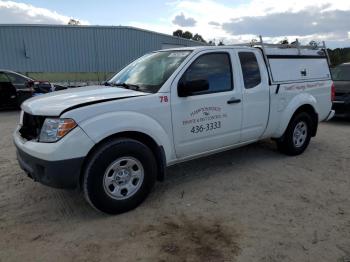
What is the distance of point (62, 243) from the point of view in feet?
10.6

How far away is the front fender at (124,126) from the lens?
3461mm

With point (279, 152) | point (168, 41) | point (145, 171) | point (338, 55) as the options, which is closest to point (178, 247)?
point (145, 171)

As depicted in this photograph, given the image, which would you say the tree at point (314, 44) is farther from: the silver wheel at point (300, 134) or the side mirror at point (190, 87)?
the side mirror at point (190, 87)

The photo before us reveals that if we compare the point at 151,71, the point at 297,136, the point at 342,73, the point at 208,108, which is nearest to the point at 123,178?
the point at 208,108

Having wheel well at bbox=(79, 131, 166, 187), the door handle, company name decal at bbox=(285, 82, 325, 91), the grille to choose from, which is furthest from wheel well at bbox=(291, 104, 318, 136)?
the grille

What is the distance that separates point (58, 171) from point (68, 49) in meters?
19.5

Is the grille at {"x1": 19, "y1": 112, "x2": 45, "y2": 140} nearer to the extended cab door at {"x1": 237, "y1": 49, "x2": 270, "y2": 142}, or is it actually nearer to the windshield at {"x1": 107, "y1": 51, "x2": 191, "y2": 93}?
the windshield at {"x1": 107, "y1": 51, "x2": 191, "y2": 93}

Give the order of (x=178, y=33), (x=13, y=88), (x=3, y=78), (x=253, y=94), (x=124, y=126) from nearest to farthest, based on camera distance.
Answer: (x=124, y=126) < (x=253, y=94) < (x=3, y=78) < (x=13, y=88) < (x=178, y=33)

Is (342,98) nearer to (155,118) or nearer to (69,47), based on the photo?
(155,118)

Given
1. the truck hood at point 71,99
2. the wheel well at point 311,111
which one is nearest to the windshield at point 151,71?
the truck hood at point 71,99

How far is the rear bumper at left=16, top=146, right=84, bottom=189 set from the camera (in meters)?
3.35

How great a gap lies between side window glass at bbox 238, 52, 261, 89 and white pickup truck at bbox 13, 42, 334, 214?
0.02 meters

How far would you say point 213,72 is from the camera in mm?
4582

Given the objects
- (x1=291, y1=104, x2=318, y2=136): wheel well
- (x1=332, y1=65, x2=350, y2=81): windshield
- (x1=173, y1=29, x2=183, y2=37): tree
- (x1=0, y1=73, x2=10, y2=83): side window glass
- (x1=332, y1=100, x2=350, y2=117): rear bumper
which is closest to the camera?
(x1=291, y1=104, x2=318, y2=136): wheel well
